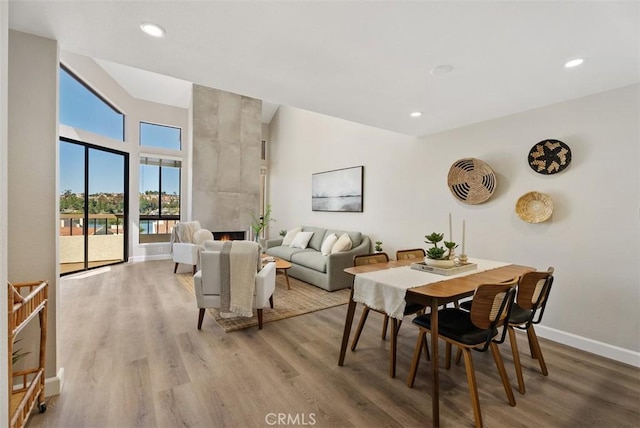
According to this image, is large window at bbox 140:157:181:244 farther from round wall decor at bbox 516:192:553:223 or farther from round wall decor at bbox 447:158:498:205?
round wall decor at bbox 516:192:553:223

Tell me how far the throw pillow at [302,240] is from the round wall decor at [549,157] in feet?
13.0

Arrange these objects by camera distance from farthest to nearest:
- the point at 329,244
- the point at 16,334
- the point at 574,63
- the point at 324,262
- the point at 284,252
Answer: the point at 284,252 < the point at 329,244 < the point at 324,262 < the point at 574,63 < the point at 16,334

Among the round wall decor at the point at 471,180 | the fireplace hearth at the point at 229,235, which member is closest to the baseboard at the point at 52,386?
the round wall decor at the point at 471,180

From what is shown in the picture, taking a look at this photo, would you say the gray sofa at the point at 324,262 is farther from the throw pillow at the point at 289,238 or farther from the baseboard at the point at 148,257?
the baseboard at the point at 148,257

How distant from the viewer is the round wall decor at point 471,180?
329 centimetres

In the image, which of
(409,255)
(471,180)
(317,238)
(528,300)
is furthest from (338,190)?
(528,300)

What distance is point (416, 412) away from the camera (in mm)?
1817

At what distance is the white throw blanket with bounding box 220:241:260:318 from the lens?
2.93 metres

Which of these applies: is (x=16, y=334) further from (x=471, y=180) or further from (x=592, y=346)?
(x=592, y=346)

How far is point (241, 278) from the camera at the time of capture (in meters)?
2.96

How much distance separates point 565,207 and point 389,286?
2186 millimetres

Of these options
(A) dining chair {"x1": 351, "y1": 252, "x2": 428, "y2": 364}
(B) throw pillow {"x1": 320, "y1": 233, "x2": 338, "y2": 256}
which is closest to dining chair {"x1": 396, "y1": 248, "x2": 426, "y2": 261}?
(A) dining chair {"x1": 351, "y1": 252, "x2": 428, "y2": 364}

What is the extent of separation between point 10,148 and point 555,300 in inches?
181

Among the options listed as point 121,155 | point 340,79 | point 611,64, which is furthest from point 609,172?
point 121,155
